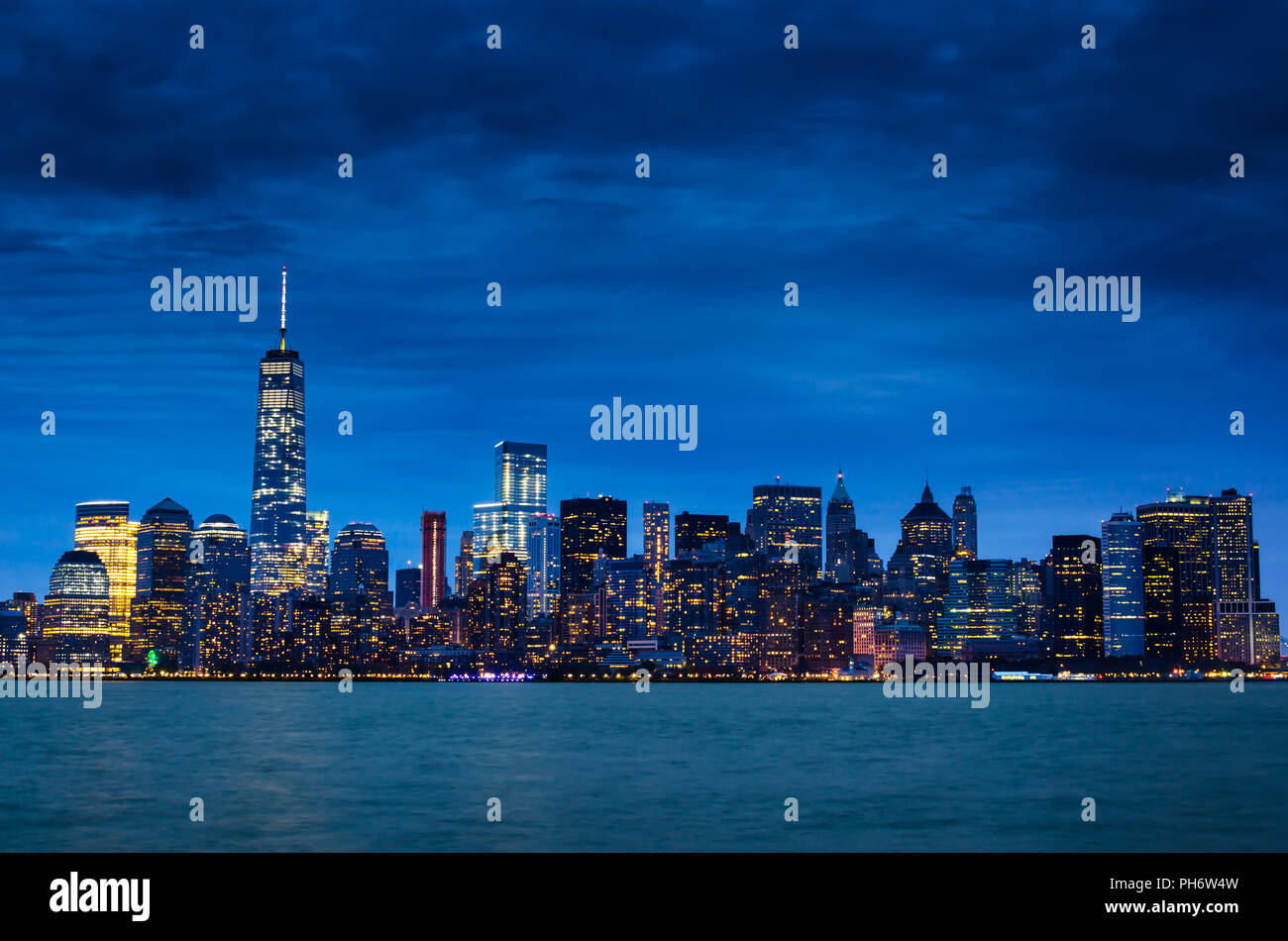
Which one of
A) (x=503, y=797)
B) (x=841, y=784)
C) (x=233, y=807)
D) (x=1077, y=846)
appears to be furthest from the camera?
(x=841, y=784)

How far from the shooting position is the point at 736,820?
48906mm

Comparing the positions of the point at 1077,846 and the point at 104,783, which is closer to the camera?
the point at 1077,846

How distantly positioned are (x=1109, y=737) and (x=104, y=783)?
3037 inches

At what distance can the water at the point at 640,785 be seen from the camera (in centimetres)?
4609

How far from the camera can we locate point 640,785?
6344cm

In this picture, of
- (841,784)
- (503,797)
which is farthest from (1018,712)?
(503,797)

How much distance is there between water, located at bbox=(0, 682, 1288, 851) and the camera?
151 feet
